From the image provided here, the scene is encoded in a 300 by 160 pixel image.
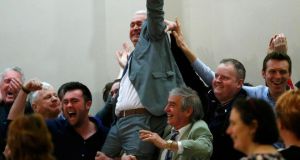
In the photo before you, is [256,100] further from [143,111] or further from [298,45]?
[298,45]

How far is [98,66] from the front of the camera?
546 cm

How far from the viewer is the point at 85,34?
5449 millimetres

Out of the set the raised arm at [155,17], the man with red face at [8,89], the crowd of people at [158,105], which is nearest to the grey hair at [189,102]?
the crowd of people at [158,105]

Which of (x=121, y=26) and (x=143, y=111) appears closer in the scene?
(x=143, y=111)

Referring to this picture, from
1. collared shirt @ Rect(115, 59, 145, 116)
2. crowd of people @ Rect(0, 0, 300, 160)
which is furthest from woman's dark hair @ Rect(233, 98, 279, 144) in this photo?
collared shirt @ Rect(115, 59, 145, 116)

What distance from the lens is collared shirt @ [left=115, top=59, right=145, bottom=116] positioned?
12.3 feet

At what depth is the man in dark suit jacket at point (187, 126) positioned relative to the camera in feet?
11.1

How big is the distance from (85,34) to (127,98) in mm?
1827

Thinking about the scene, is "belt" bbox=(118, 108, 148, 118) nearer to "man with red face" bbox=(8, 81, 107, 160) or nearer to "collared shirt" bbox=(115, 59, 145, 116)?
"collared shirt" bbox=(115, 59, 145, 116)

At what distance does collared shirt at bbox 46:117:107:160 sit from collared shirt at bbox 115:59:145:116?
0.97 feet

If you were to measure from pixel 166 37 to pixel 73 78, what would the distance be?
1.82 metres

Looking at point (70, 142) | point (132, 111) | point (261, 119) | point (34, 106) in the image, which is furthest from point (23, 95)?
point (261, 119)

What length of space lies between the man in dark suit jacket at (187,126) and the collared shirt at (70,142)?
1.86 ft

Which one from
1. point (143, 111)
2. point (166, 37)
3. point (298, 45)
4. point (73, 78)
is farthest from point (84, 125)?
point (298, 45)
